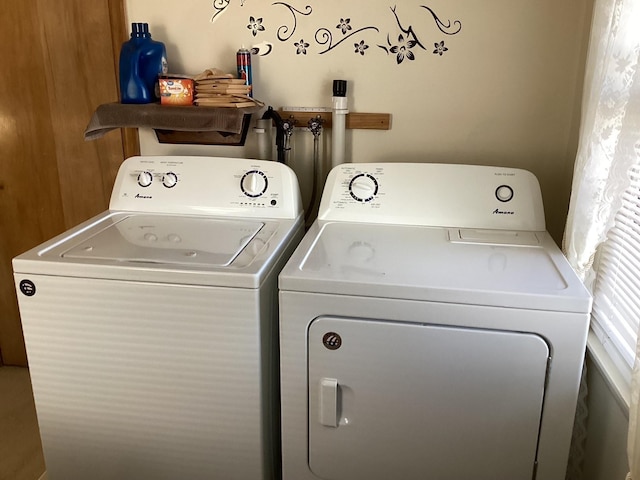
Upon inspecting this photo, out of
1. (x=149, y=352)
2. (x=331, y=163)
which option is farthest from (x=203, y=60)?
(x=149, y=352)

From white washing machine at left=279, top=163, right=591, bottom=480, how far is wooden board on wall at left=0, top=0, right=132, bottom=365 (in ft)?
3.65

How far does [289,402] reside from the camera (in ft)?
4.79

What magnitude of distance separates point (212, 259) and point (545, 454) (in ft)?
3.09

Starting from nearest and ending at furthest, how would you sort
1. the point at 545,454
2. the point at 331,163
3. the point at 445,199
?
1. the point at 545,454
2. the point at 445,199
3. the point at 331,163

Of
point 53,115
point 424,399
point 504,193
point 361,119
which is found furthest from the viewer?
point 53,115

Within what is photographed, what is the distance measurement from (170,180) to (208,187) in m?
0.13

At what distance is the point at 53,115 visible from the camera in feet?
7.20

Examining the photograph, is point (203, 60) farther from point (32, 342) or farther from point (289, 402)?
point (289, 402)

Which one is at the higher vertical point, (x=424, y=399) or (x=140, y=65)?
(x=140, y=65)

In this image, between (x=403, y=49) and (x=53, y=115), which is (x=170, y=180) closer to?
(x=53, y=115)

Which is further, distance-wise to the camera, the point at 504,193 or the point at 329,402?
the point at 504,193

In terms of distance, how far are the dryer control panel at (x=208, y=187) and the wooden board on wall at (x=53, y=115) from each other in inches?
13.1

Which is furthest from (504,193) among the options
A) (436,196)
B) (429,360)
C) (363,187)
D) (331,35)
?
(331,35)

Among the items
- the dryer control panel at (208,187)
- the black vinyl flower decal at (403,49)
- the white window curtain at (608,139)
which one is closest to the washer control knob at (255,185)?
the dryer control panel at (208,187)
